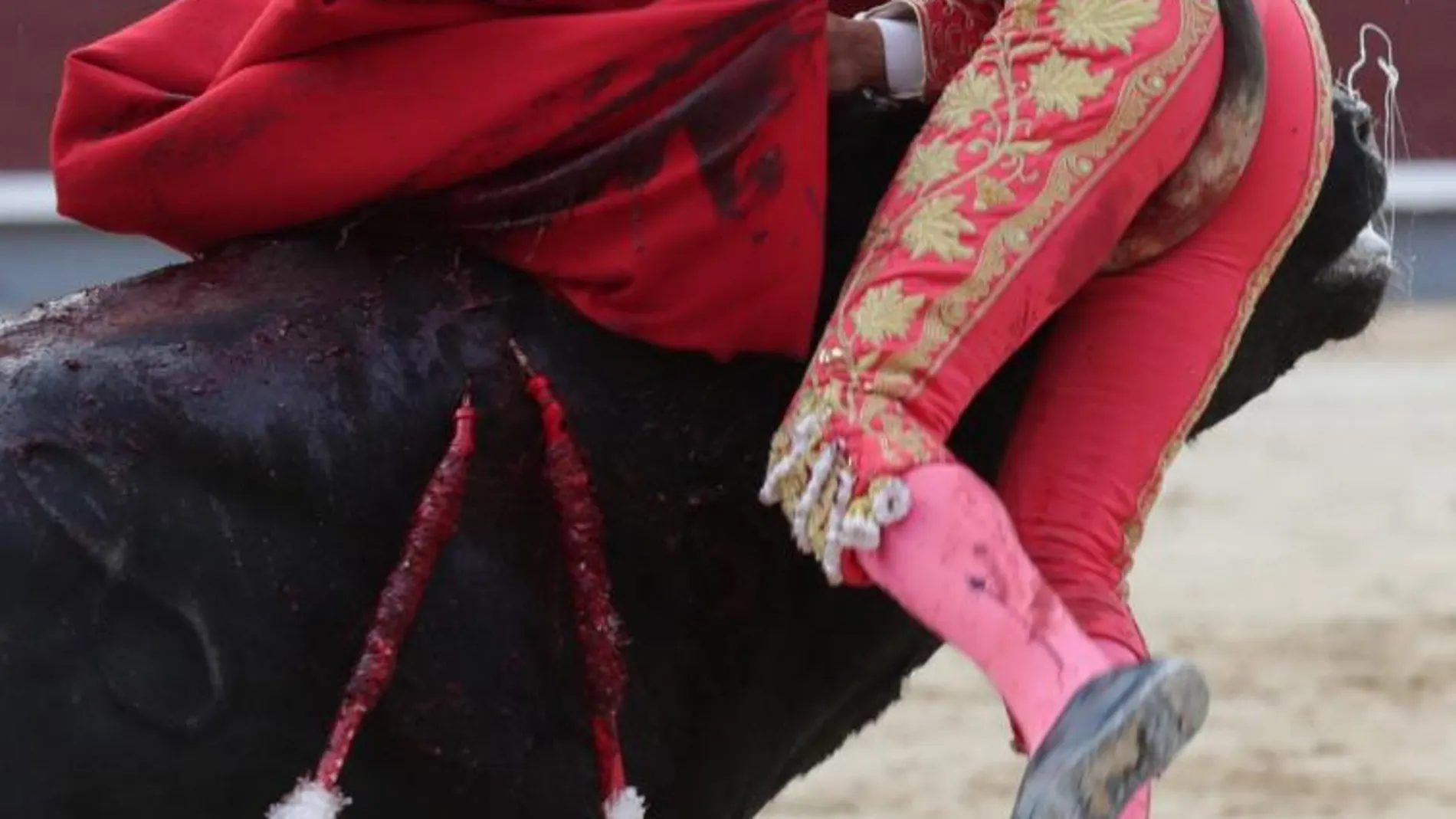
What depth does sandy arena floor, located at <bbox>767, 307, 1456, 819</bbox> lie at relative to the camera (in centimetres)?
322

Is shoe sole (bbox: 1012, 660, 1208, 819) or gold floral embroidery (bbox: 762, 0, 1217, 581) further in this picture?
gold floral embroidery (bbox: 762, 0, 1217, 581)

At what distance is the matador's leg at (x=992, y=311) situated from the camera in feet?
4.71

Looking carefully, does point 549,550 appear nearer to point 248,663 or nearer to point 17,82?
point 248,663

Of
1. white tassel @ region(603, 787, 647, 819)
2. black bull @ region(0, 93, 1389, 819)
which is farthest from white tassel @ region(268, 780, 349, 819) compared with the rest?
white tassel @ region(603, 787, 647, 819)

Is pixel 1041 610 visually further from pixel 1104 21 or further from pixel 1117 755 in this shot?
pixel 1104 21

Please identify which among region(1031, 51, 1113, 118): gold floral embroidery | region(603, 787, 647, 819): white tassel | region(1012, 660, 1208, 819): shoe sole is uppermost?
region(1031, 51, 1113, 118): gold floral embroidery

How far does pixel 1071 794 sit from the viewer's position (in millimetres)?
1353

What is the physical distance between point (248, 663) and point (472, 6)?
39cm

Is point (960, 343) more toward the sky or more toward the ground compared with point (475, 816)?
more toward the sky

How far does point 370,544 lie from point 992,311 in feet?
1.21

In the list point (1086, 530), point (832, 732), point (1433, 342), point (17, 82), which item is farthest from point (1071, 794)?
point (17, 82)

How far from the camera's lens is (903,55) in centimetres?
165

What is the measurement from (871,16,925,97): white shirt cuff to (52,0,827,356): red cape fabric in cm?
9

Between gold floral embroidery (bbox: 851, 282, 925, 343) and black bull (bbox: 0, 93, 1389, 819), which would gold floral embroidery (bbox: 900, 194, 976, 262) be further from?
black bull (bbox: 0, 93, 1389, 819)
